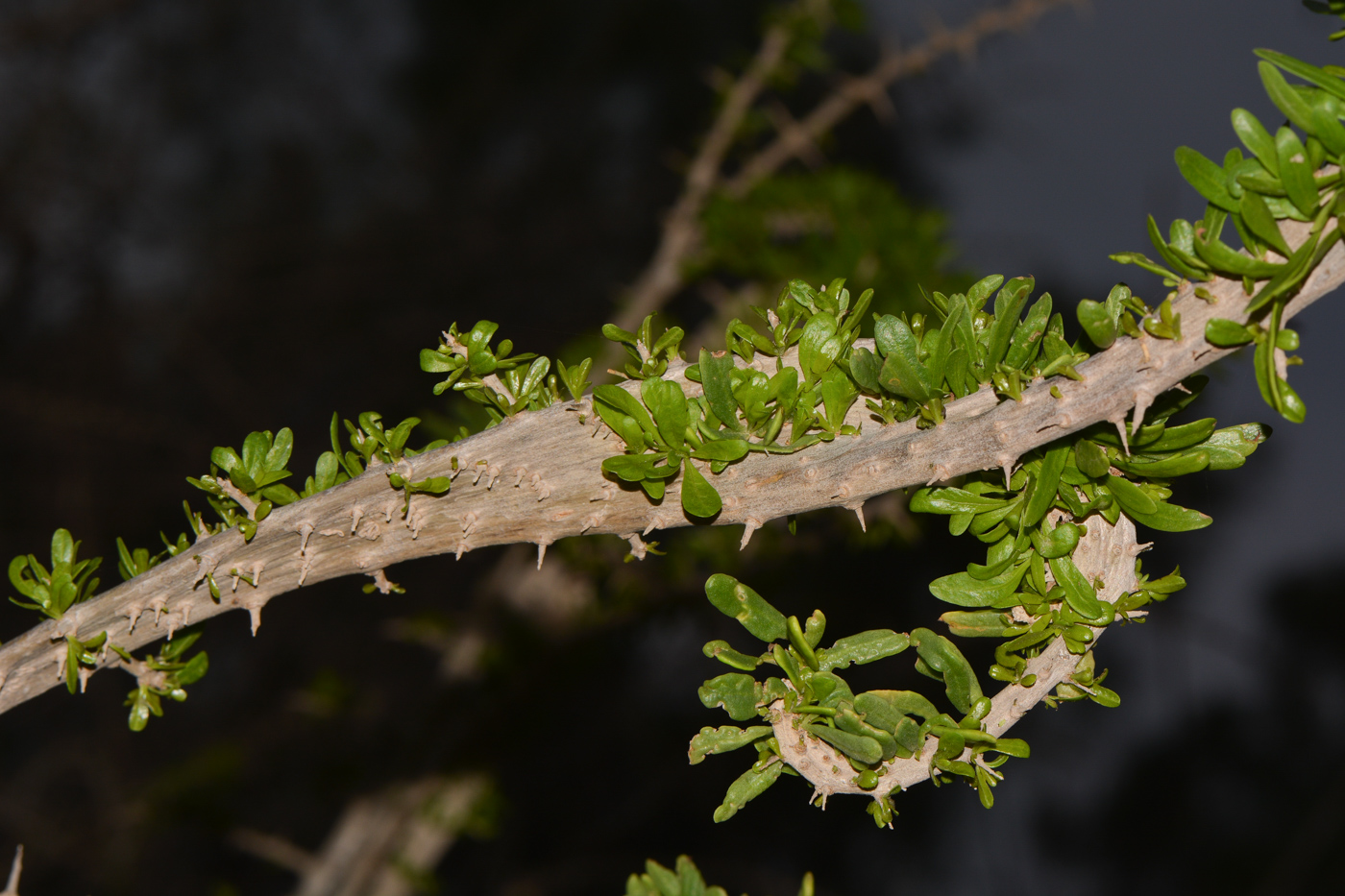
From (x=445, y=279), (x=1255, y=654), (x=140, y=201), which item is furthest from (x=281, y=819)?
(x=1255, y=654)

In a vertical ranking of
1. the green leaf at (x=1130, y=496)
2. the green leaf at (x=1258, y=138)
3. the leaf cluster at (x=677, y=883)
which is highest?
the green leaf at (x=1258, y=138)

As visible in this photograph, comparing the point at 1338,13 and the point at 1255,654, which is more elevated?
the point at 1338,13

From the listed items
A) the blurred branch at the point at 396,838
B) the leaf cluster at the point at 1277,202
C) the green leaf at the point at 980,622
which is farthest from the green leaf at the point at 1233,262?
the blurred branch at the point at 396,838

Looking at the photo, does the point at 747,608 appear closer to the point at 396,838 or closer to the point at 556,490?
the point at 556,490

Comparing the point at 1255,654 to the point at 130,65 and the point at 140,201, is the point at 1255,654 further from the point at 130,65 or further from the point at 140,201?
the point at 130,65

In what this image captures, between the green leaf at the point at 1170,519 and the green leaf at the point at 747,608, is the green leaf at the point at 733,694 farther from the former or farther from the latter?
the green leaf at the point at 1170,519
